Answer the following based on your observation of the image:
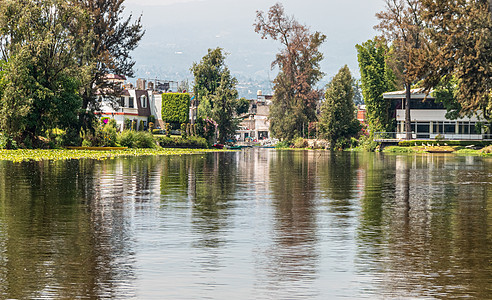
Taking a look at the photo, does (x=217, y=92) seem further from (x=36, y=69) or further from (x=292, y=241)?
(x=292, y=241)

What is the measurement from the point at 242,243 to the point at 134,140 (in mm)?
61148

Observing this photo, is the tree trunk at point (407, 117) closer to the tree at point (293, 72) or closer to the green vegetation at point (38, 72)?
the tree at point (293, 72)

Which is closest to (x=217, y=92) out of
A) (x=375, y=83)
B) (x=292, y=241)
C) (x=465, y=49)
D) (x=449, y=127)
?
(x=375, y=83)

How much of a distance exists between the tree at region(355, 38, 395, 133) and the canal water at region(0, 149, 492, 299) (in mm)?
84608

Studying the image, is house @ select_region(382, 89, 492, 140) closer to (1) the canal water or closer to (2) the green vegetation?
(2) the green vegetation

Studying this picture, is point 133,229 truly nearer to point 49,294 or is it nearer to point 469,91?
point 49,294

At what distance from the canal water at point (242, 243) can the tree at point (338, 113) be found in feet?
242

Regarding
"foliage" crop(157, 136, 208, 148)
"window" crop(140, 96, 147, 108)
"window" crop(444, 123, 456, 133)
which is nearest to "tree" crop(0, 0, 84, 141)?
"foliage" crop(157, 136, 208, 148)

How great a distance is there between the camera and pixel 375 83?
107 meters

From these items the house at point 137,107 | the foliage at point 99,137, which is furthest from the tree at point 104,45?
the house at point 137,107

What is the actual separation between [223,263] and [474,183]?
19.6m

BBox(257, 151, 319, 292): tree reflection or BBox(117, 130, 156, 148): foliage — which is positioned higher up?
BBox(117, 130, 156, 148): foliage

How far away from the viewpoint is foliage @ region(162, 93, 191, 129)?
108438mm

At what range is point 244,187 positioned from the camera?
25406 mm
